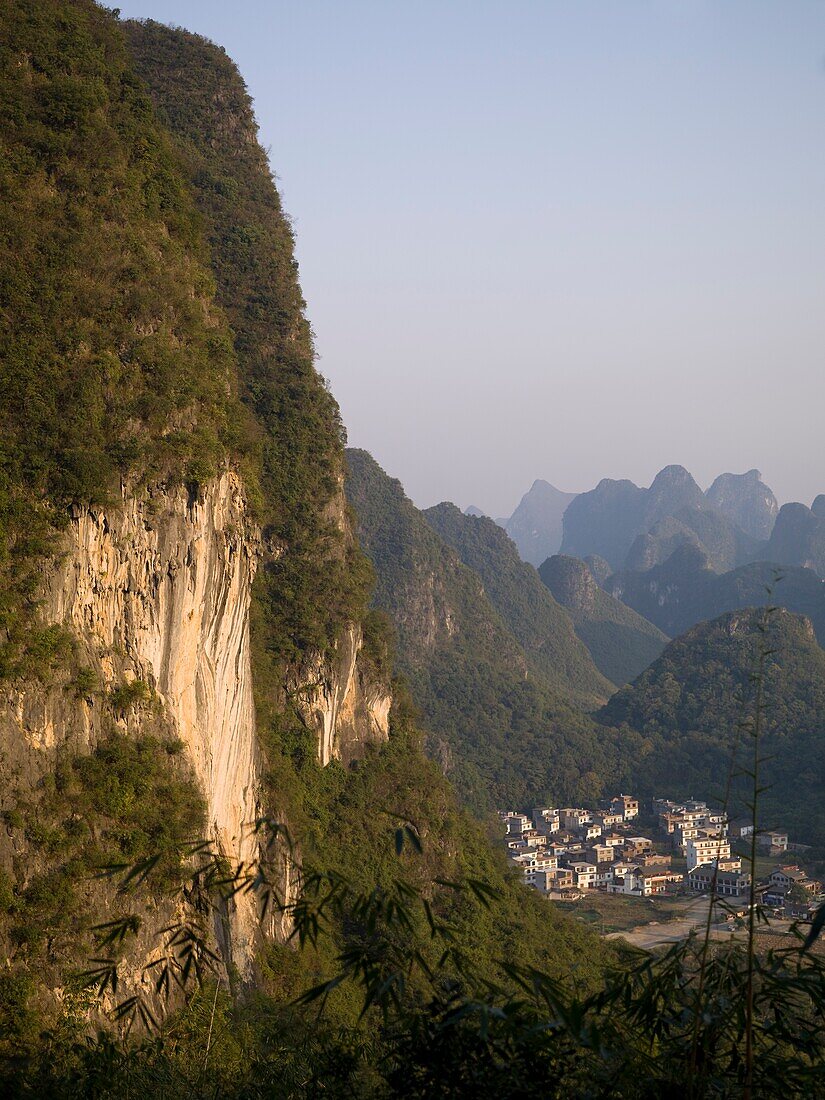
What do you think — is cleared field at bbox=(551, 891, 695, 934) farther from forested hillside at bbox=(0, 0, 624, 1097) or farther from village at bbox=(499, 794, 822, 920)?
forested hillside at bbox=(0, 0, 624, 1097)

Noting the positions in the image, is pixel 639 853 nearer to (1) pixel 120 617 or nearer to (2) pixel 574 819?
(2) pixel 574 819

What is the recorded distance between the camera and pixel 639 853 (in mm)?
35062

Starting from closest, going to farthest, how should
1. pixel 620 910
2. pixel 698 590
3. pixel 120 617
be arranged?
pixel 120 617
pixel 620 910
pixel 698 590

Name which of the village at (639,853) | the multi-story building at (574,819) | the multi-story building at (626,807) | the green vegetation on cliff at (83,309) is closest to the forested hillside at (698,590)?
the multi-story building at (626,807)

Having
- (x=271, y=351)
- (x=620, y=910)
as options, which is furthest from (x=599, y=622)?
(x=271, y=351)

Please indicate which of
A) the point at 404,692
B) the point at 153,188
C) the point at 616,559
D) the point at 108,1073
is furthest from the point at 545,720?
the point at 616,559

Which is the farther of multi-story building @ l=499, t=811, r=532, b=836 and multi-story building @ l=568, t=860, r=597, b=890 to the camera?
multi-story building @ l=499, t=811, r=532, b=836

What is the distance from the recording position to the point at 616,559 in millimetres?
132750

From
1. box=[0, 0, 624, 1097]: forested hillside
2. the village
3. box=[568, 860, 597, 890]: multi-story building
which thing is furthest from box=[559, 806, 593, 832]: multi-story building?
box=[0, 0, 624, 1097]: forested hillside

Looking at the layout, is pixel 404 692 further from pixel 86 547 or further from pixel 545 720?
pixel 545 720

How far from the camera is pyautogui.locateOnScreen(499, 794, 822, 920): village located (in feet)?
97.5

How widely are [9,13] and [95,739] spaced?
803 centimetres

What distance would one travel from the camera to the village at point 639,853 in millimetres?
29719

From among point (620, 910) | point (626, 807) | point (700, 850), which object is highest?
point (700, 850)
